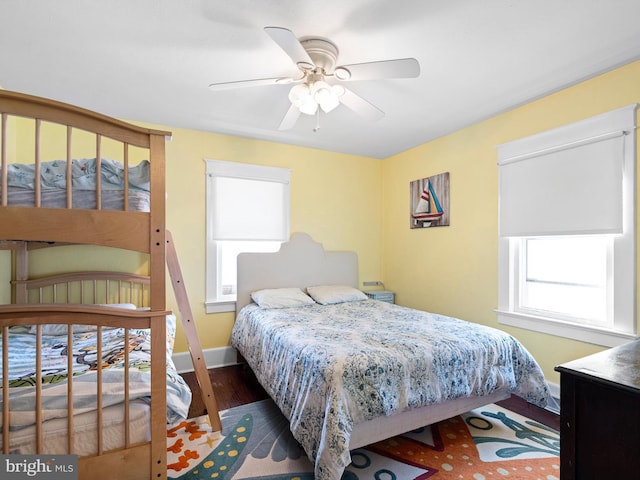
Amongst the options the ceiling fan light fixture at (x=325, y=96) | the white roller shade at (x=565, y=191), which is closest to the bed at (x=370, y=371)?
the white roller shade at (x=565, y=191)

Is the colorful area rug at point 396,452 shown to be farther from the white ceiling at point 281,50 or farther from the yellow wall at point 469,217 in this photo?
the white ceiling at point 281,50

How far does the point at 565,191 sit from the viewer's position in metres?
2.29

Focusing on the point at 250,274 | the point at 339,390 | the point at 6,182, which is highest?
the point at 6,182

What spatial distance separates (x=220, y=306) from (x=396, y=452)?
7.02 ft

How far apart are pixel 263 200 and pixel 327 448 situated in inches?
101

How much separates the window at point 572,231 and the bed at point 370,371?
2.06 ft

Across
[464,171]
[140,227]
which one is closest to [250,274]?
[140,227]

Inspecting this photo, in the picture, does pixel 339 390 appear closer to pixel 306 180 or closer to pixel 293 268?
pixel 293 268

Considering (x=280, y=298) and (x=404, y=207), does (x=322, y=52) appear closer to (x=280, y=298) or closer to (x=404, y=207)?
(x=280, y=298)

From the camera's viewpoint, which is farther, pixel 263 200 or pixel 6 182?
pixel 263 200

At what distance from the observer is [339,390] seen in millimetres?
1530

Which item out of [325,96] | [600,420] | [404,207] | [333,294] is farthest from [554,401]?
[325,96]

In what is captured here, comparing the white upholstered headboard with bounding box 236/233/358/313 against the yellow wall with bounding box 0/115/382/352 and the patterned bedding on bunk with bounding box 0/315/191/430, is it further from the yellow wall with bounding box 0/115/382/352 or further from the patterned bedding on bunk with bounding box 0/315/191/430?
the patterned bedding on bunk with bounding box 0/315/191/430

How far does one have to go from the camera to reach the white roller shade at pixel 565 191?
2.06 metres
